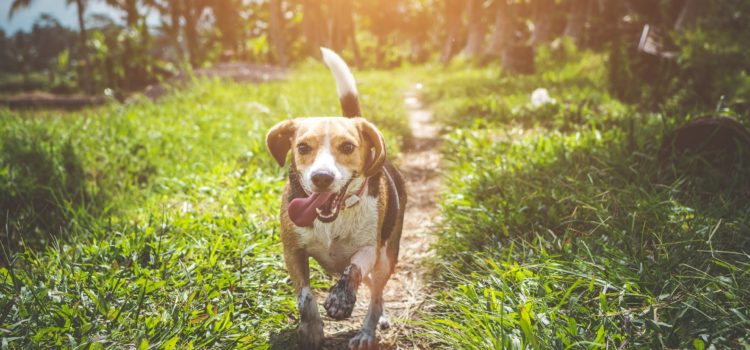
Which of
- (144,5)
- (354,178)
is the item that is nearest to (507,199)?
(354,178)

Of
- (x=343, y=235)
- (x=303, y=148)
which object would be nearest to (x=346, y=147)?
(x=303, y=148)

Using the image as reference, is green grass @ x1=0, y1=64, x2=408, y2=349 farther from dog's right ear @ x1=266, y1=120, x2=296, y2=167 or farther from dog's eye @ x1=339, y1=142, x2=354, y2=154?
dog's eye @ x1=339, y1=142, x2=354, y2=154

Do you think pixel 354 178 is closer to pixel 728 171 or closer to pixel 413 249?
pixel 413 249

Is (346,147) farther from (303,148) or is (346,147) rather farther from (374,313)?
(374,313)

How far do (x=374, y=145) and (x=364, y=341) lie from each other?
3.47 feet

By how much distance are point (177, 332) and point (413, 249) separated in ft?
6.49

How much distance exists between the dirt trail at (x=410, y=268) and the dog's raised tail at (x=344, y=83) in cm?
119

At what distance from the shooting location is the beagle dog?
Answer: 209 cm

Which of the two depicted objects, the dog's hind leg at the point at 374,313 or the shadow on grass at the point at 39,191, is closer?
the dog's hind leg at the point at 374,313

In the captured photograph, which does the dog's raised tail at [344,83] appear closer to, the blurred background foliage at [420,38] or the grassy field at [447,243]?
the grassy field at [447,243]

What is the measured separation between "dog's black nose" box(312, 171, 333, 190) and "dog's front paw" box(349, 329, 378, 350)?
2.75 feet

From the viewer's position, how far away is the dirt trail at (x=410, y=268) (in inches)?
96.4

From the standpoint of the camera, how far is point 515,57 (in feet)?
40.8

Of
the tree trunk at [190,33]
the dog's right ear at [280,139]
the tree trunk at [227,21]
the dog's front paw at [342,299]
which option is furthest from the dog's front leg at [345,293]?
the tree trunk at [227,21]
